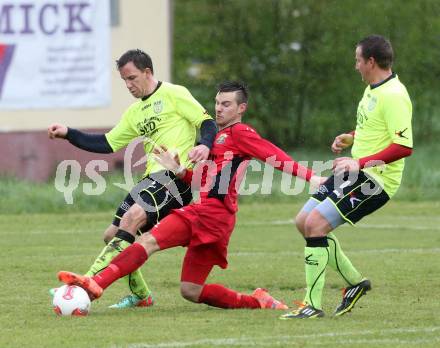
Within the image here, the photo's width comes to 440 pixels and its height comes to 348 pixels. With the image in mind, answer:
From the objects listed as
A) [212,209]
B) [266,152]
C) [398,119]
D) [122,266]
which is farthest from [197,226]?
[398,119]

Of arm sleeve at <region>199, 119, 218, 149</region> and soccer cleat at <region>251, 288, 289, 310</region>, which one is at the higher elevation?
arm sleeve at <region>199, 119, 218, 149</region>

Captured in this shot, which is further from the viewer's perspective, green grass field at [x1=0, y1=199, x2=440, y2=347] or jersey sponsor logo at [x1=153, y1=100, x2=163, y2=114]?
jersey sponsor logo at [x1=153, y1=100, x2=163, y2=114]

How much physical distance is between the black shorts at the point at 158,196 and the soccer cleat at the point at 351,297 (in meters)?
1.51

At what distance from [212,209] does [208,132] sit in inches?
25.8

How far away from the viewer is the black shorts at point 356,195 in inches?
365

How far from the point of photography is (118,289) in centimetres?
1144

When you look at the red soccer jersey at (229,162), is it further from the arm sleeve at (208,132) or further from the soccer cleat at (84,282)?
the soccer cleat at (84,282)

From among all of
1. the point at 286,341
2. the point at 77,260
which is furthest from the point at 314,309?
the point at 77,260

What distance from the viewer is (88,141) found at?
405 inches

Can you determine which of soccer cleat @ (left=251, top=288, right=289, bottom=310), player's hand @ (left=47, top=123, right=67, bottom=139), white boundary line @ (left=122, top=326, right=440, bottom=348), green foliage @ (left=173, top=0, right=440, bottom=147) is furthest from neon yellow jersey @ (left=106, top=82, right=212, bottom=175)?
green foliage @ (left=173, top=0, right=440, bottom=147)

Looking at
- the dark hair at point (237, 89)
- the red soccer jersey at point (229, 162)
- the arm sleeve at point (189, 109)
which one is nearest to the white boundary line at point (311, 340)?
the red soccer jersey at point (229, 162)

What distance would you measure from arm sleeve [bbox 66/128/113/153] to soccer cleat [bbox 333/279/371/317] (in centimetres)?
239

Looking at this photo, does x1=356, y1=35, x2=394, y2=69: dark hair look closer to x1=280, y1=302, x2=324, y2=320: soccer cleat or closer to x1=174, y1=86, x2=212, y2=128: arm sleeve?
x1=174, y1=86, x2=212, y2=128: arm sleeve

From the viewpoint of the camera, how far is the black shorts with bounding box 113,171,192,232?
977 centimetres
